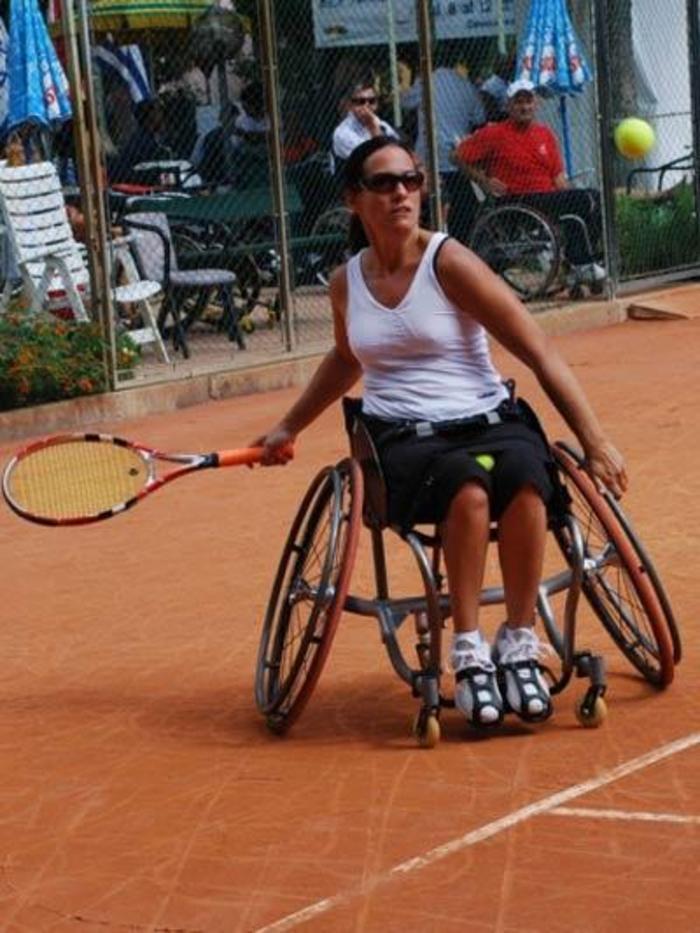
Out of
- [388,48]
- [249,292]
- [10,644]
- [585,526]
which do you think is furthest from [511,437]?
[388,48]

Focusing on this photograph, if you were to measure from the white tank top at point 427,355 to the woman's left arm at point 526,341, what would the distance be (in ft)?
0.20

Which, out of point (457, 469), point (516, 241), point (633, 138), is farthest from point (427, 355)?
point (633, 138)

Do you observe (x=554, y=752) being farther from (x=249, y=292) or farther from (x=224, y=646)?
(x=249, y=292)

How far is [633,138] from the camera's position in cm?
1770

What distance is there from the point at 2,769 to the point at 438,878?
1.83 m

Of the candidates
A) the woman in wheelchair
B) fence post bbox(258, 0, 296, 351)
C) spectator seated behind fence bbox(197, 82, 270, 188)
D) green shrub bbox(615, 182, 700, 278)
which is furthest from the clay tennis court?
green shrub bbox(615, 182, 700, 278)

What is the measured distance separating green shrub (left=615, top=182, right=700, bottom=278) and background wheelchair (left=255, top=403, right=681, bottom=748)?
36.9 ft

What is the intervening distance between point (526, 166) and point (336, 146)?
5.26 ft

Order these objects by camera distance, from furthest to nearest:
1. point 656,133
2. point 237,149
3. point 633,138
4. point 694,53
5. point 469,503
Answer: point 656,133 < point 694,53 < point 633,138 < point 237,149 < point 469,503

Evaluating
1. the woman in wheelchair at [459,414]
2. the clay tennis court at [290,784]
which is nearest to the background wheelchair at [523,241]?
the clay tennis court at [290,784]

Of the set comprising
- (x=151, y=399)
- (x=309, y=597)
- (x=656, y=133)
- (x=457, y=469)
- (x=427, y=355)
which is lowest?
(x=151, y=399)

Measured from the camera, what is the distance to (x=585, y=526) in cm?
777

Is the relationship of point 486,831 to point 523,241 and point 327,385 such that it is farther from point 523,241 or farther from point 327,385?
point 523,241

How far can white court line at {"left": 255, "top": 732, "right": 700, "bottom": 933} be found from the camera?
5.17 m
